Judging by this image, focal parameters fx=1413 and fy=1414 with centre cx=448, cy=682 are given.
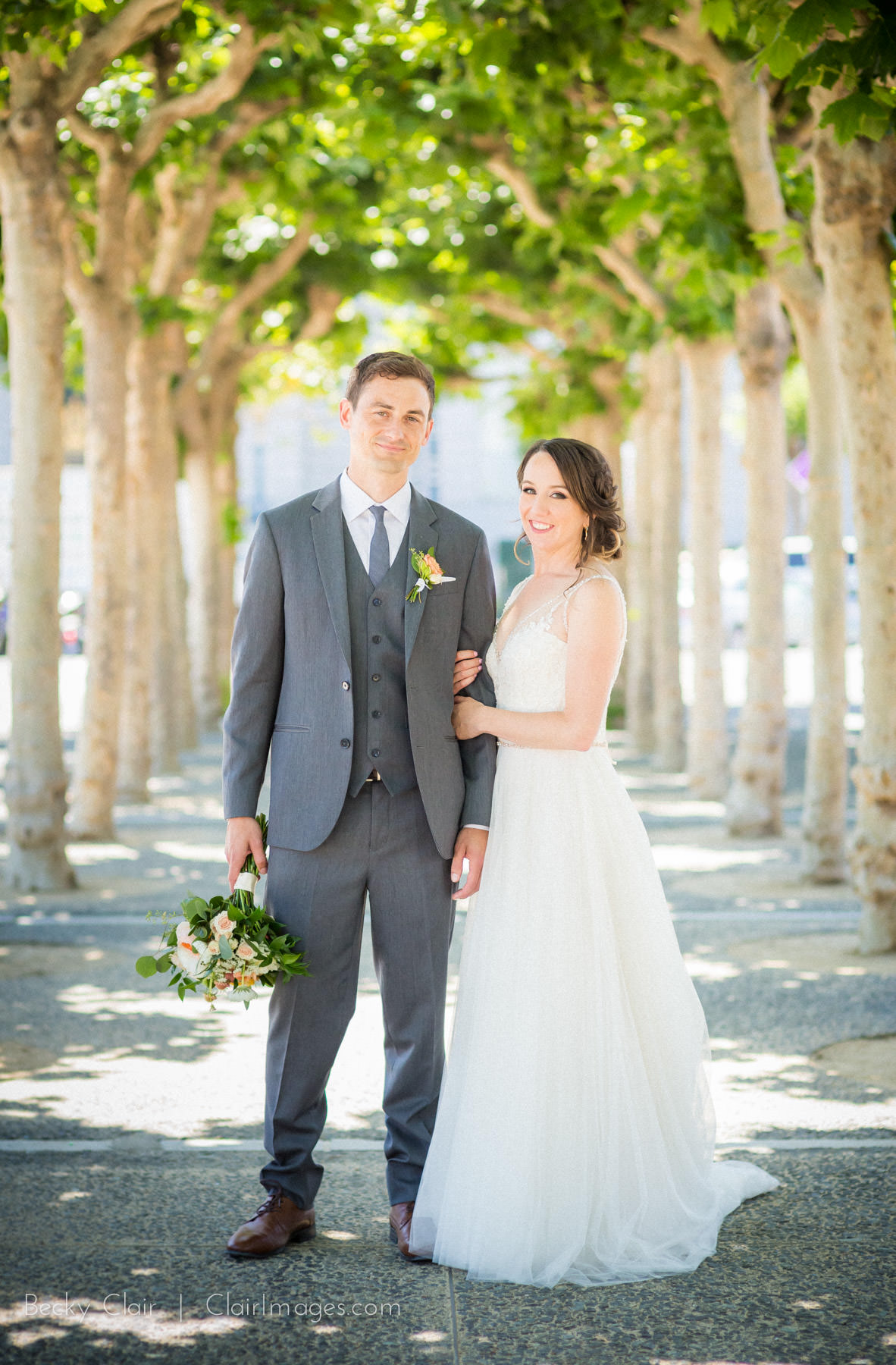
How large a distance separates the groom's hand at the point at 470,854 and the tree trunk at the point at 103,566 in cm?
753

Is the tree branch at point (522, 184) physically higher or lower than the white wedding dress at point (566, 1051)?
higher

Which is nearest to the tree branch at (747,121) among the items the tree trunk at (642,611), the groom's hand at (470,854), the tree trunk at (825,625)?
the tree trunk at (825,625)

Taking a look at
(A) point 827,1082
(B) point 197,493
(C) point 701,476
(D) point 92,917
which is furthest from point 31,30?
(B) point 197,493

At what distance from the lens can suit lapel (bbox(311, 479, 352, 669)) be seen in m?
3.82

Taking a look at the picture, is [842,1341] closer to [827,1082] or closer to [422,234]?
[827,1082]

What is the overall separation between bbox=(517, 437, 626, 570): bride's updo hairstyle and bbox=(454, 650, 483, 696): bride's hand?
0.43m

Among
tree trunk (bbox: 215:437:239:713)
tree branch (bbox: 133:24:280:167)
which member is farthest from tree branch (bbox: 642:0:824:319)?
tree trunk (bbox: 215:437:239:713)

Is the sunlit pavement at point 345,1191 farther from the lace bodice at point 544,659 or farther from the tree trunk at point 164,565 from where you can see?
the tree trunk at point 164,565

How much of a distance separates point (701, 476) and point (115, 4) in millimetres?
7355

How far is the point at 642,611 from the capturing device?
18.3 meters

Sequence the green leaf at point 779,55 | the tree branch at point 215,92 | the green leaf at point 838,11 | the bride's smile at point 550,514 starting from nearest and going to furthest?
the bride's smile at point 550,514 < the green leaf at point 838,11 < the green leaf at point 779,55 < the tree branch at point 215,92

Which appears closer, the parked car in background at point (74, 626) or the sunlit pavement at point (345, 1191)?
the sunlit pavement at point (345, 1191)

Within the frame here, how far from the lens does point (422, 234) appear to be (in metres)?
17.6

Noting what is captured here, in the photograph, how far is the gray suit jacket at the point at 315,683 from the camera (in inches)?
150
